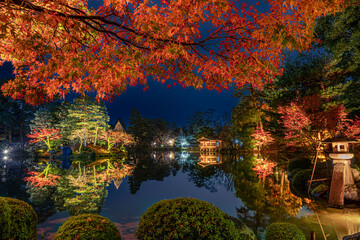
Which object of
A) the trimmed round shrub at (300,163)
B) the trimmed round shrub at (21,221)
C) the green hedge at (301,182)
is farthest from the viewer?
the trimmed round shrub at (300,163)

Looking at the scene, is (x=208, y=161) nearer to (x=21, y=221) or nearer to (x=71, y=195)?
(x=71, y=195)

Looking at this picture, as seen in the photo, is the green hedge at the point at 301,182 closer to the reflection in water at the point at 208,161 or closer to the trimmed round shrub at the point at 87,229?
the trimmed round shrub at the point at 87,229

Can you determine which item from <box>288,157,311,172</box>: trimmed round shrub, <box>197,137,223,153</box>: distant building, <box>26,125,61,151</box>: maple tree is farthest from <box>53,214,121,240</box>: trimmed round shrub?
<box>197,137,223,153</box>: distant building

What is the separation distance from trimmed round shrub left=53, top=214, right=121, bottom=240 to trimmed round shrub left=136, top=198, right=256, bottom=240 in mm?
482

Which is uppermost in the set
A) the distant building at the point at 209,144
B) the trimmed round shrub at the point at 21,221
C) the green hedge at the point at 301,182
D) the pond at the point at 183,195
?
the distant building at the point at 209,144

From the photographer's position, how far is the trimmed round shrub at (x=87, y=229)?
287cm

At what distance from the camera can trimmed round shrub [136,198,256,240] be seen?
2789mm

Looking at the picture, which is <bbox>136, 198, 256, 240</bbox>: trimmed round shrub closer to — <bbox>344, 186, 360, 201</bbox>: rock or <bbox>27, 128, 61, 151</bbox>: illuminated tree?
<bbox>344, 186, 360, 201</bbox>: rock

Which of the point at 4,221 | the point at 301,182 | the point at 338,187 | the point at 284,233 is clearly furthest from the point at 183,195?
the point at 4,221

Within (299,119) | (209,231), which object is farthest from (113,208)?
(299,119)

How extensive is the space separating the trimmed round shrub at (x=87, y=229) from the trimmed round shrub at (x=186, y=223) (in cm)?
48

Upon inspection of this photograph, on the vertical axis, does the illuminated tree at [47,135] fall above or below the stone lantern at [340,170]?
above

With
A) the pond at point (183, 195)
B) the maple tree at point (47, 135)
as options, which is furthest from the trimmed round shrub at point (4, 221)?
the maple tree at point (47, 135)

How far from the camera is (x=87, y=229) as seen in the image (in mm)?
2959
